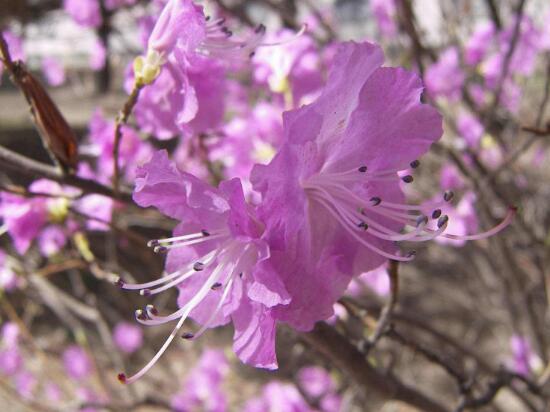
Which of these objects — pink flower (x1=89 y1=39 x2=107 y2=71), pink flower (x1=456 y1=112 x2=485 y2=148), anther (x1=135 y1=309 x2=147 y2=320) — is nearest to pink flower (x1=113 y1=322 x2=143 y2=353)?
pink flower (x1=89 y1=39 x2=107 y2=71)

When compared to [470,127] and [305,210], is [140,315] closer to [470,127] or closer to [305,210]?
[305,210]

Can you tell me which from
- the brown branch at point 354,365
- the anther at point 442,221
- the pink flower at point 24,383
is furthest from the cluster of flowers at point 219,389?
the anther at point 442,221

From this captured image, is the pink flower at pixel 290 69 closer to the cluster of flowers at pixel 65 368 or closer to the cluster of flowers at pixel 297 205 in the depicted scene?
the cluster of flowers at pixel 297 205

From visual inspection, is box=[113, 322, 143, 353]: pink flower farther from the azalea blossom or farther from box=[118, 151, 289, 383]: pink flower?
box=[118, 151, 289, 383]: pink flower

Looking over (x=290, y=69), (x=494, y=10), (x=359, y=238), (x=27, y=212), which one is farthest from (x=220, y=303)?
(x=494, y=10)

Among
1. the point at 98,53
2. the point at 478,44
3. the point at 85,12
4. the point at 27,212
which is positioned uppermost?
the point at 27,212

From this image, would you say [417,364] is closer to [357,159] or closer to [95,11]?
[95,11]
